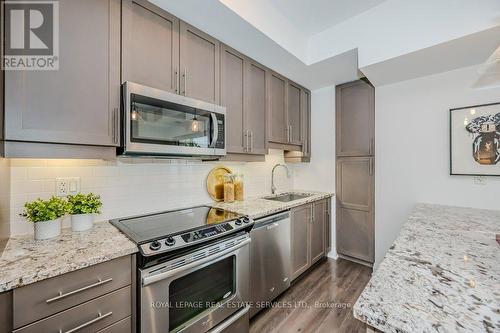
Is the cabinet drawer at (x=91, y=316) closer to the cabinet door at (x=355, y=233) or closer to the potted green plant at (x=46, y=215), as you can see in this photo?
the potted green plant at (x=46, y=215)

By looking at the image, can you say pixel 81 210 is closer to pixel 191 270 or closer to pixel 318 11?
pixel 191 270

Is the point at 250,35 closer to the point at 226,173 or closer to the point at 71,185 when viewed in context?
the point at 226,173

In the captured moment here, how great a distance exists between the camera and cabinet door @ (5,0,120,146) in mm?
1048

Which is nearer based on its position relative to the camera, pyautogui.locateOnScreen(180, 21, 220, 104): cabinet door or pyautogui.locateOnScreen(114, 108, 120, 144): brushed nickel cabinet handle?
pyautogui.locateOnScreen(114, 108, 120, 144): brushed nickel cabinet handle

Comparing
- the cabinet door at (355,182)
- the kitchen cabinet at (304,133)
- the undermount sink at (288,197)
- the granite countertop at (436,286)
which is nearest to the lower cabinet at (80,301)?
the granite countertop at (436,286)

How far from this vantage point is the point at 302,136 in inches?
120

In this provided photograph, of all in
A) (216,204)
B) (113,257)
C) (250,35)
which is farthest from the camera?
(216,204)

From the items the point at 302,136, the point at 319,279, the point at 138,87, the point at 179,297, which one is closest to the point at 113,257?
the point at 179,297

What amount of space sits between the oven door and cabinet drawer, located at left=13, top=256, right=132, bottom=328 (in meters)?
0.12

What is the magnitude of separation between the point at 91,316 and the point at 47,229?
0.55 metres

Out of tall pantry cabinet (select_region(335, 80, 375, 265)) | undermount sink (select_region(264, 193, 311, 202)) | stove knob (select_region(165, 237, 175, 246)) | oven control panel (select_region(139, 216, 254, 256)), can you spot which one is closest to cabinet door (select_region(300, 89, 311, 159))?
tall pantry cabinet (select_region(335, 80, 375, 265))

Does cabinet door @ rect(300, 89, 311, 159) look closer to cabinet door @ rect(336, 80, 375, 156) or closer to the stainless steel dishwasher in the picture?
cabinet door @ rect(336, 80, 375, 156)

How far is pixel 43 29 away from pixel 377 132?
311cm

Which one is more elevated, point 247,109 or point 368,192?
point 247,109
